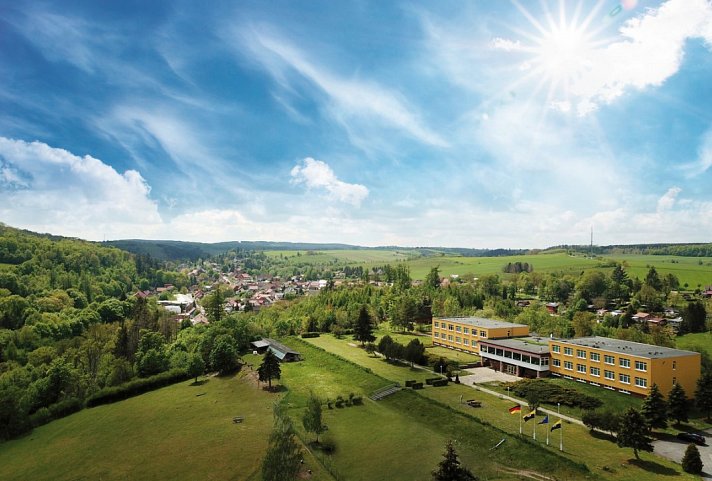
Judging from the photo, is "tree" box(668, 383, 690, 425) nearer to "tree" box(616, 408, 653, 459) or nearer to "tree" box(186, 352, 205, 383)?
"tree" box(616, 408, 653, 459)

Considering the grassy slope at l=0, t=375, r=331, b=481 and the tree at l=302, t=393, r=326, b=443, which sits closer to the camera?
the grassy slope at l=0, t=375, r=331, b=481

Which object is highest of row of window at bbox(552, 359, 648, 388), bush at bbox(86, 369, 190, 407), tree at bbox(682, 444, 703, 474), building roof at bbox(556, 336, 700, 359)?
building roof at bbox(556, 336, 700, 359)

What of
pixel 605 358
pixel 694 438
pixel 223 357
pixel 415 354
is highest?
pixel 605 358

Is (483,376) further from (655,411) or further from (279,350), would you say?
(279,350)

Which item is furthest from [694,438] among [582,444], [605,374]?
[605,374]

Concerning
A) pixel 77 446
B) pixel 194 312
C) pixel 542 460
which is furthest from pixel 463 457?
pixel 194 312

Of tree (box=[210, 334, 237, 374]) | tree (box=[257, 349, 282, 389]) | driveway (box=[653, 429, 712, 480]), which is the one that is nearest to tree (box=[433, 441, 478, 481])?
driveway (box=[653, 429, 712, 480])
